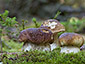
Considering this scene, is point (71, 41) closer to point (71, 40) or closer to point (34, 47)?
point (71, 40)

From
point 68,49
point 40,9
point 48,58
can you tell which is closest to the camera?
point 48,58

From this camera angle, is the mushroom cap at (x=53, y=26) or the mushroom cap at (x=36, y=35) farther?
the mushroom cap at (x=53, y=26)

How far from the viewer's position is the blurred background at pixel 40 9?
14.7 meters

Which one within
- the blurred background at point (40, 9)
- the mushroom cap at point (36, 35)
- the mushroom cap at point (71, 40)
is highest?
the mushroom cap at point (36, 35)

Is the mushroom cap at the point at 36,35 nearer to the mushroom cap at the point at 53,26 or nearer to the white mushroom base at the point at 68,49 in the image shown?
the mushroom cap at the point at 53,26

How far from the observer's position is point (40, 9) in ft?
65.0

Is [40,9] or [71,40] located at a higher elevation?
[71,40]

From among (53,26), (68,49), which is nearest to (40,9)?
(53,26)

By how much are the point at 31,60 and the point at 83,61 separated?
73cm

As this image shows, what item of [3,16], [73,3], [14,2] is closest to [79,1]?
[73,3]

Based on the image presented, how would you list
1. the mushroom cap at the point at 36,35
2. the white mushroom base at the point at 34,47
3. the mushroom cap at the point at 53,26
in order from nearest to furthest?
the mushroom cap at the point at 36,35 → the white mushroom base at the point at 34,47 → the mushroom cap at the point at 53,26

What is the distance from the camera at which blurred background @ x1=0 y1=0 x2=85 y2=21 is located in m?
14.7

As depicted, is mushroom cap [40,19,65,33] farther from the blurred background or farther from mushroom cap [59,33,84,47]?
the blurred background

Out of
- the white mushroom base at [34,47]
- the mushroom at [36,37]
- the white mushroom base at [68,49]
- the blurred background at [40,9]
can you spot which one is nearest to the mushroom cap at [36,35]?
the mushroom at [36,37]
